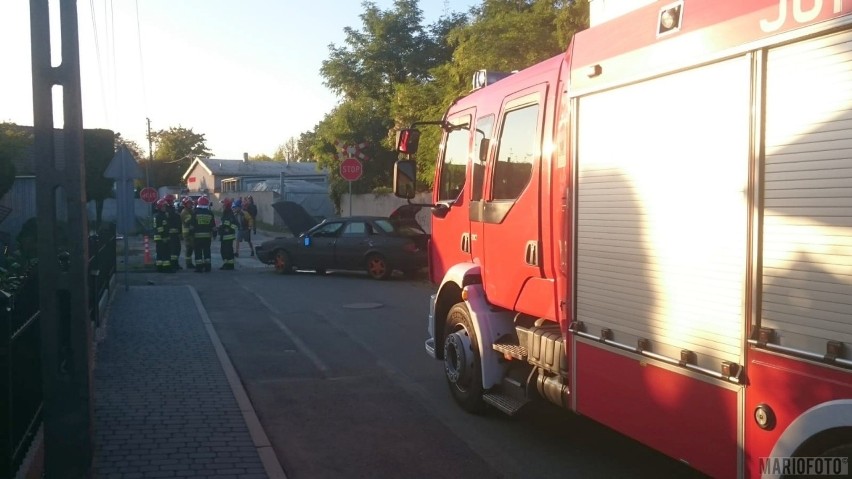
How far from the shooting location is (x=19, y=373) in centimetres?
510

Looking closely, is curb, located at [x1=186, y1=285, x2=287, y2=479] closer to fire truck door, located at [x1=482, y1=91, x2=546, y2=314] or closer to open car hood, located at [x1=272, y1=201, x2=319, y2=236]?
fire truck door, located at [x1=482, y1=91, x2=546, y2=314]

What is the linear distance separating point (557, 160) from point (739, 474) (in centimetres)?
264

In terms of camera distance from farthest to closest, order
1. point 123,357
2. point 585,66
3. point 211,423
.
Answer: point 123,357 → point 211,423 → point 585,66

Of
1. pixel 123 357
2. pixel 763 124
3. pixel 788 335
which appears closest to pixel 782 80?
pixel 763 124

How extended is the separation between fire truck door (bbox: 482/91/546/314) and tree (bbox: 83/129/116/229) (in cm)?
3087

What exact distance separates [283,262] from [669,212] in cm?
1718

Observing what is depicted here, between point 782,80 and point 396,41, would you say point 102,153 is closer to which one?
point 396,41

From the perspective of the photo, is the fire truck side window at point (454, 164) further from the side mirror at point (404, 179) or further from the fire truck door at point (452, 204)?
the side mirror at point (404, 179)

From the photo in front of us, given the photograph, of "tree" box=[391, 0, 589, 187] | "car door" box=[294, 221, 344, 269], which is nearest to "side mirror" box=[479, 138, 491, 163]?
"tree" box=[391, 0, 589, 187]

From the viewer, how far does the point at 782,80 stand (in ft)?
12.0

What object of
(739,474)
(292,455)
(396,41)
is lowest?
(292,455)

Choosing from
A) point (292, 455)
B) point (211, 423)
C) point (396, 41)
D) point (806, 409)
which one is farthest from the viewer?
point (396, 41)

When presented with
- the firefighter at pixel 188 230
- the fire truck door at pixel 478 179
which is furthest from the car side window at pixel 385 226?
the fire truck door at pixel 478 179

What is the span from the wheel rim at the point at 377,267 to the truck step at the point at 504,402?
1231 centimetres
